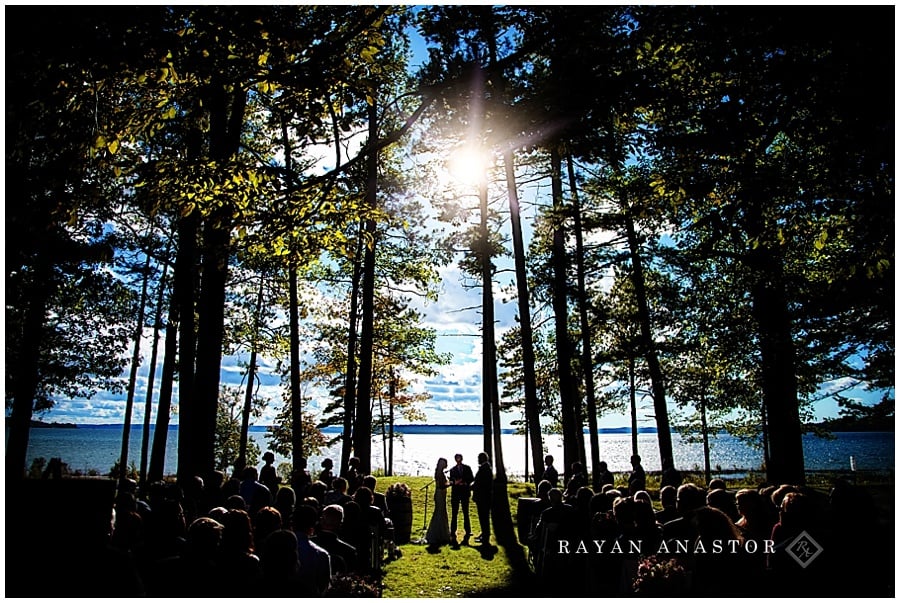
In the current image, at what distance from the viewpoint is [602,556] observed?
607cm

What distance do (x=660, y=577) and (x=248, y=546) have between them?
3.52 meters

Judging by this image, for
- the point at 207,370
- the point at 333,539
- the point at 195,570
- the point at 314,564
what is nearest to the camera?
the point at 195,570

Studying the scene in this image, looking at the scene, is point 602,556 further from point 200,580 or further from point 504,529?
point 504,529

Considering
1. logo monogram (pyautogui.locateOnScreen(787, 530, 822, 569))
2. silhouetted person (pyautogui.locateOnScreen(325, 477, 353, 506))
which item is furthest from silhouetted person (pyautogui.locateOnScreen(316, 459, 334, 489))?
logo monogram (pyautogui.locateOnScreen(787, 530, 822, 569))

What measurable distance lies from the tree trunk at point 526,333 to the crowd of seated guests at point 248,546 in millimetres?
8202

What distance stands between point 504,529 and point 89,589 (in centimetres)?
1093

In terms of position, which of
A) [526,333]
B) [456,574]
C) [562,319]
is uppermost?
[562,319]

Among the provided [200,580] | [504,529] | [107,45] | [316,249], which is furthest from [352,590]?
[504,529]

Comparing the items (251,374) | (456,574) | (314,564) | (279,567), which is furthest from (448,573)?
(251,374)

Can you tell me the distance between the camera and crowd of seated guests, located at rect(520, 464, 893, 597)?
4.65 meters

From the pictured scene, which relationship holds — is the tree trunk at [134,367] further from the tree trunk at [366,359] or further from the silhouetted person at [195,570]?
A: the silhouetted person at [195,570]

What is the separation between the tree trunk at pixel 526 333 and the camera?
52.5ft

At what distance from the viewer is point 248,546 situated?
448cm

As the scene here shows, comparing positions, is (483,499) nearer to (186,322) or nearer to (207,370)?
(207,370)
